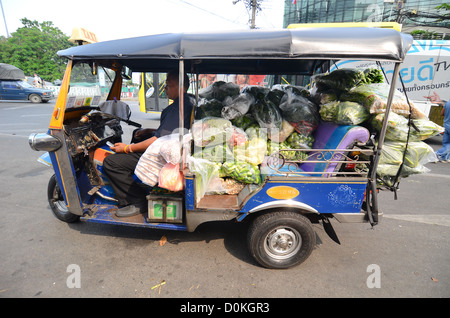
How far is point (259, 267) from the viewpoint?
8.57 ft

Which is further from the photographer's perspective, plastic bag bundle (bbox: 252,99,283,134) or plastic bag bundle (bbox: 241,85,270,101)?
plastic bag bundle (bbox: 241,85,270,101)

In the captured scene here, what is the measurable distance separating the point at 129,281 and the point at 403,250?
10.2 feet

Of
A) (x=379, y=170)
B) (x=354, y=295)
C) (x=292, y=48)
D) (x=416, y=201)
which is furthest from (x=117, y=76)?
(x=416, y=201)

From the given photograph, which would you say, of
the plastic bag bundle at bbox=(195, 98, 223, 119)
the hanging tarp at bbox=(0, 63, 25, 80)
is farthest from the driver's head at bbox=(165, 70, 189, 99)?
the hanging tarp at bbox=(0, 63, 25, 80)

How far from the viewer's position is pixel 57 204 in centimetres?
333

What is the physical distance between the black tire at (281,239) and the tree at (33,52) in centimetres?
3196

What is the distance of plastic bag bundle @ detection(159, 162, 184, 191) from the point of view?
240 cm

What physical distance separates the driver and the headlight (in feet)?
1.65

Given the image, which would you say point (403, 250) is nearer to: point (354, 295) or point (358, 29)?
point (354, 295)

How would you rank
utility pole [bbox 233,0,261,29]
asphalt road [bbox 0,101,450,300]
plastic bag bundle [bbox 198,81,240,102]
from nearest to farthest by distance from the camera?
asphalt road [bbox 0,101,450,300] → plastic bag bundle [bbox 198,81,240,102] → utility pole [bbox 233,0,261,29]

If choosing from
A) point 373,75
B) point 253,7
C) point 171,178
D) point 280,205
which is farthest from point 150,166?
point 253,7

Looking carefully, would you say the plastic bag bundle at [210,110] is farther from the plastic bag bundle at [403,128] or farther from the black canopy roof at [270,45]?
the plastic bag bundle at [403,128]

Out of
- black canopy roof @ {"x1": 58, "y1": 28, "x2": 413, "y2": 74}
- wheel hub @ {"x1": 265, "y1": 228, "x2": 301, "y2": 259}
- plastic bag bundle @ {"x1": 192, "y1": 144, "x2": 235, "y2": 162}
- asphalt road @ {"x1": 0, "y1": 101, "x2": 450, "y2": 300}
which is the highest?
black canopy roof @ {"x1": 58, "y1": 28, "x2": 413, "y2": 74}

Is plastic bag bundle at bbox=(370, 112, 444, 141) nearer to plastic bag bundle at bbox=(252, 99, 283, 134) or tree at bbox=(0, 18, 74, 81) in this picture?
plastic bag bundle at bbox=(252, 99, 283, 134)
